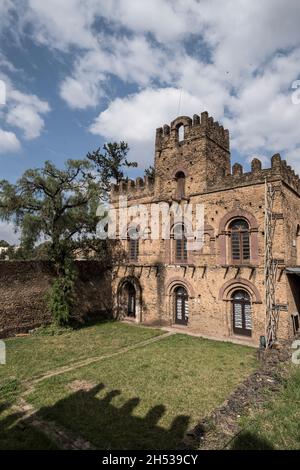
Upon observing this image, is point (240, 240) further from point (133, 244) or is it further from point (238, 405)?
point (238, 405)

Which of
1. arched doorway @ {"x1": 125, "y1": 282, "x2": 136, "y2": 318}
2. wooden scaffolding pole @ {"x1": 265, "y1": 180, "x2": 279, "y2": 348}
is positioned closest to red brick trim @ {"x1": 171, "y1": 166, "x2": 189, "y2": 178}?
wooden scaffolding pole @ {"x1": 265, "y1": 180, "x2": 279, "y2": 348}

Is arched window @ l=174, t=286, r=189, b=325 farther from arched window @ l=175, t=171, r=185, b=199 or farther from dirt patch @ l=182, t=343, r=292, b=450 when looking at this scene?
dirt patch @ l=182, t=343, r=292, b=450

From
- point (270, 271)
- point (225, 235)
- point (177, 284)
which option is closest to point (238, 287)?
point (270, 271)

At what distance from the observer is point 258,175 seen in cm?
1388

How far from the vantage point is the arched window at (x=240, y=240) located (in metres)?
14.2

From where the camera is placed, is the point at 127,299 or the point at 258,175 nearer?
the point at 258,175

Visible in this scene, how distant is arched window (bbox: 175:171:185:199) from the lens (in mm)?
17156

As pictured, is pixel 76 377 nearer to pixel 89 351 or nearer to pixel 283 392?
pixel 89 351

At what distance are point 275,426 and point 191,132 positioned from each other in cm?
1498

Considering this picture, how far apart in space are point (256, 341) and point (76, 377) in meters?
8.49

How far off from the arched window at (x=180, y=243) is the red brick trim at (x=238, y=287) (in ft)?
9.83

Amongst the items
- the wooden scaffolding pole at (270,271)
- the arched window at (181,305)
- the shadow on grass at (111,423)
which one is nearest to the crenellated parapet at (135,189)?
the arched window at (181,305)

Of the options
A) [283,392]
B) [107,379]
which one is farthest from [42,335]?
[283,392]
